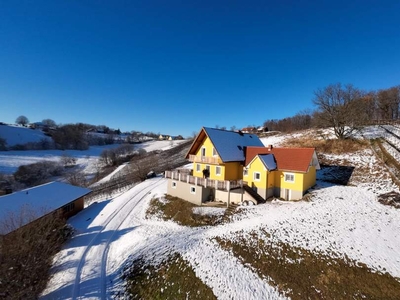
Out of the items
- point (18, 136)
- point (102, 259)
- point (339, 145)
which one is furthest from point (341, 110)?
point (18, 136)

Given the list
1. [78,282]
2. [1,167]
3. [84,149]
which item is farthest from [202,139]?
[84,149]

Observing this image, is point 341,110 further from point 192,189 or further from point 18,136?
point 18,136

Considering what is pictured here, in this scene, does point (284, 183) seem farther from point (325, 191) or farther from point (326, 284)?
point (326, 284)

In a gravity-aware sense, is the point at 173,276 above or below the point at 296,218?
below

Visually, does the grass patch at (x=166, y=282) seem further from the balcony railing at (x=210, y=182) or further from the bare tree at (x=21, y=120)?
the bare tree at (x=21, y=120)

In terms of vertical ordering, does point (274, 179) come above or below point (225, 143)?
below

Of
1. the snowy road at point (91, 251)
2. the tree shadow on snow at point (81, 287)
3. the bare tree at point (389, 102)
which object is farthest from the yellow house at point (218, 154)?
the bare tree at point (389, 102)

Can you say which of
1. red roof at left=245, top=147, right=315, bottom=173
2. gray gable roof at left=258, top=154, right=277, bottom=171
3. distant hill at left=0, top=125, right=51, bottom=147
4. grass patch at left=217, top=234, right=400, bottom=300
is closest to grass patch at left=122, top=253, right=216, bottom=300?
grass patch at left=217, top=234, right=400, bottom=300
